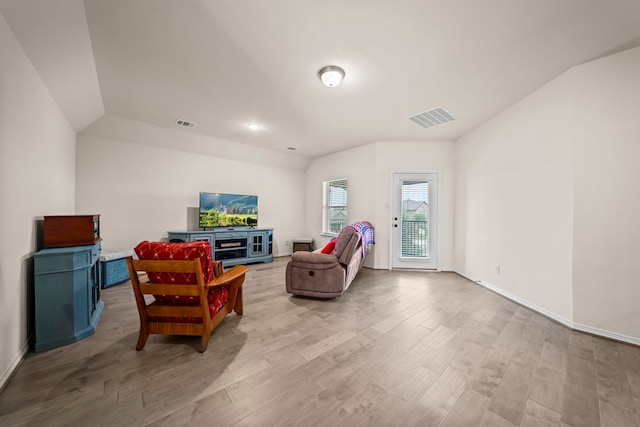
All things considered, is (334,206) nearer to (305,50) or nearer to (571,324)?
(305,50)

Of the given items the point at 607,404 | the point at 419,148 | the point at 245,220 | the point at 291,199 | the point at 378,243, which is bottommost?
the point at 607,404

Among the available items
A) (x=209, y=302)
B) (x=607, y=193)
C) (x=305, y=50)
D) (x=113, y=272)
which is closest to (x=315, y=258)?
(x=209, y=302)

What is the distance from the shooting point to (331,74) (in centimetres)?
239

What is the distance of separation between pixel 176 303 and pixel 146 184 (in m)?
3.34

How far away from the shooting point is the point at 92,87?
271 cm

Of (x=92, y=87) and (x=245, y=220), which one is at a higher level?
(x=92, y=87)

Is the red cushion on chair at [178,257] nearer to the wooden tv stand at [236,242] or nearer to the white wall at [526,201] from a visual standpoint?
the wooden tv stand at [236,242]

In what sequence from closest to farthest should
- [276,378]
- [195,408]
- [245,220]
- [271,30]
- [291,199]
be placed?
[195,408] → [276,378] → [271,30] → [245,220] → [291,199]

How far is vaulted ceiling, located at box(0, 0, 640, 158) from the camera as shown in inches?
66.4

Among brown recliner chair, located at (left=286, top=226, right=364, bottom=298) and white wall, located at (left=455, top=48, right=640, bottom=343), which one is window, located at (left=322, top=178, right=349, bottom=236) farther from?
white wall, located at (left=455, top=48, right=640, bottom=343)

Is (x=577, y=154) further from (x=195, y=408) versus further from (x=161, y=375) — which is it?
(x=161, y=375)

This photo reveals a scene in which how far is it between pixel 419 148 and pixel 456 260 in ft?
7.70

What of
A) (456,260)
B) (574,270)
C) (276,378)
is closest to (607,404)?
(574,270)

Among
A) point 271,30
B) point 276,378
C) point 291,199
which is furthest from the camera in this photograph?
point 291,199
